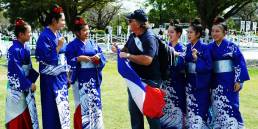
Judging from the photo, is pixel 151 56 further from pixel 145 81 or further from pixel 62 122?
pixel 62 122

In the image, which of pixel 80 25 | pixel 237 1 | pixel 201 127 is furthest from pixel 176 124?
pixel 237 1

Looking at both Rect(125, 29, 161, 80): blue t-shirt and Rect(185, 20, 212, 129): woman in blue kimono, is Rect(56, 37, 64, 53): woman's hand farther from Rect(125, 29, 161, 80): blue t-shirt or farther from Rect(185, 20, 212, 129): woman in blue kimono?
Rect(185, 20, 212, 129): woman in blue kimono

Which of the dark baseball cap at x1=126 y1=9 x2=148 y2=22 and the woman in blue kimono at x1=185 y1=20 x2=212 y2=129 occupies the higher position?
the dark baseball cap at x1=126 y1=9 x2=148 y2=22

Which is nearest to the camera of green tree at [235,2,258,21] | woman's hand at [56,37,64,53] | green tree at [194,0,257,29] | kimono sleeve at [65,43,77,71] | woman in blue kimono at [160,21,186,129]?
woman's hand at [56,37,64,53]

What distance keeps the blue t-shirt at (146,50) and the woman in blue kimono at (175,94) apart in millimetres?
969

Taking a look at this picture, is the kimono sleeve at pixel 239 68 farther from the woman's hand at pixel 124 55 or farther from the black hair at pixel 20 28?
the black hair at pixel 20 28

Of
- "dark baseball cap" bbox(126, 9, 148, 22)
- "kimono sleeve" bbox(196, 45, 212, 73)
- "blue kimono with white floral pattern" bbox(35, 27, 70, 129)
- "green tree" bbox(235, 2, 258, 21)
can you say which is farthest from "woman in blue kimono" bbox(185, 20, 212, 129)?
"green tree" bbox(235, 2, 258, 21)

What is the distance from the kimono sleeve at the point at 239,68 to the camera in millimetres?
5176

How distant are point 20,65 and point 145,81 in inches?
60.1

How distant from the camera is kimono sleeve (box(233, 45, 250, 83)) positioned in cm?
518

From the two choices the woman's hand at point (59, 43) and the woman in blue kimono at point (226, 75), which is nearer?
the woman's hand at point (59, 43)

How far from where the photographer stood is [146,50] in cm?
448

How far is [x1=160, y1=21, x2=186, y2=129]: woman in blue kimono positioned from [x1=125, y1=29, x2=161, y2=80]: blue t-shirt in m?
0.97

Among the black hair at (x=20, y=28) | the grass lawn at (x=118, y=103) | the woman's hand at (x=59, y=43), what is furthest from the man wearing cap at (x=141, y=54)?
the grass lawn at (x=118, y=103)
